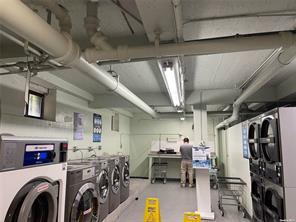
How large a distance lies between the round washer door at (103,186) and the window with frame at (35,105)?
133 cm

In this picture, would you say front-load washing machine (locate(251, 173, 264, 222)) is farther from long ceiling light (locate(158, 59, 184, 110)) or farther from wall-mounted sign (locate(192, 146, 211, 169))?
long ceiling light (locate(158, 59, 184, 110))

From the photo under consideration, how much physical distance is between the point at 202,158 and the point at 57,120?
277 centimetres

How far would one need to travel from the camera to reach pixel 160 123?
8.27m

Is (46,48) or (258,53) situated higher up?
(258,53)

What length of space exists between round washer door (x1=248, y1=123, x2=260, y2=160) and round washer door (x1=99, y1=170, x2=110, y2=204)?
2368 mm

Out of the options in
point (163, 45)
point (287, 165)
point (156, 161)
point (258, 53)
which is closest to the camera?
point (163, 45)

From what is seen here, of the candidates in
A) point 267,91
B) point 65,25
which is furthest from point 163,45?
point 267,91

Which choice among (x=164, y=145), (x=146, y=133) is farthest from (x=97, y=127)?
(x=164, y=145)

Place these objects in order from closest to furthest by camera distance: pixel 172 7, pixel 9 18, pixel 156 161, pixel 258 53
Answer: pixel 9 18
pixel 172 7
pixel 258 53
pixel 156 161

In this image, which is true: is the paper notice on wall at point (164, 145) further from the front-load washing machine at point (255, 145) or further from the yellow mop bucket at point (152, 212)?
the yellow mop bucket at point (152, 212)

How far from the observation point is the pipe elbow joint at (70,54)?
5.14 ft

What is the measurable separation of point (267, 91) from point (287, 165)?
2395 millimetres

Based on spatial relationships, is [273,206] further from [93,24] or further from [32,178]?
[93,24]

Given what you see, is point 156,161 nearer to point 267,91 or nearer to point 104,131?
point 104,131
